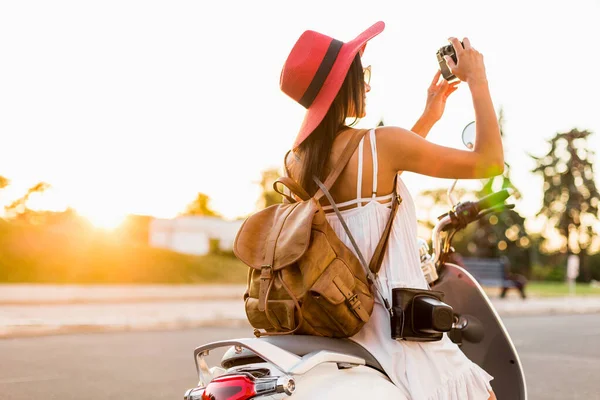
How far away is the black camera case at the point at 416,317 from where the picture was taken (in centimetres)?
190

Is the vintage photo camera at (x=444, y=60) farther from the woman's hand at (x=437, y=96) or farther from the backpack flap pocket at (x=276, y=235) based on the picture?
the backpack flap pocket at (x=276, y=235)

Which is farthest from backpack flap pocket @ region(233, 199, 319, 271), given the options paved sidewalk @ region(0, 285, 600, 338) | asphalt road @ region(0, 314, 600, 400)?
paved sidewalk @ region(0, 285, 600, 338)

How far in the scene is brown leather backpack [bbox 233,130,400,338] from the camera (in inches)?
72.3

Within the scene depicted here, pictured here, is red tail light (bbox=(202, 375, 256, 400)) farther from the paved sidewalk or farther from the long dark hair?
the paved sidewalk

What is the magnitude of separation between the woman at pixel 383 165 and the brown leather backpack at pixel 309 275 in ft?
0.18

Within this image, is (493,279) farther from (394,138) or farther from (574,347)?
(394,138)

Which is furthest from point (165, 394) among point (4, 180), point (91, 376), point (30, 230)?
point (4, 180)

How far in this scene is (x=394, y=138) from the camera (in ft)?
6.43

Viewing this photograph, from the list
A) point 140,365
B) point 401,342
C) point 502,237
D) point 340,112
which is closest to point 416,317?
point 401,342

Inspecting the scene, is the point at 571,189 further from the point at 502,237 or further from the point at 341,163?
the point at 341,163

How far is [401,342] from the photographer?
1940 mm

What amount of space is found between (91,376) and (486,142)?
5.28m

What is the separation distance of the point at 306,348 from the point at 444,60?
1.04 m

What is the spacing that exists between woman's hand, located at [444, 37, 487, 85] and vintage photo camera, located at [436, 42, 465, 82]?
18 mm
